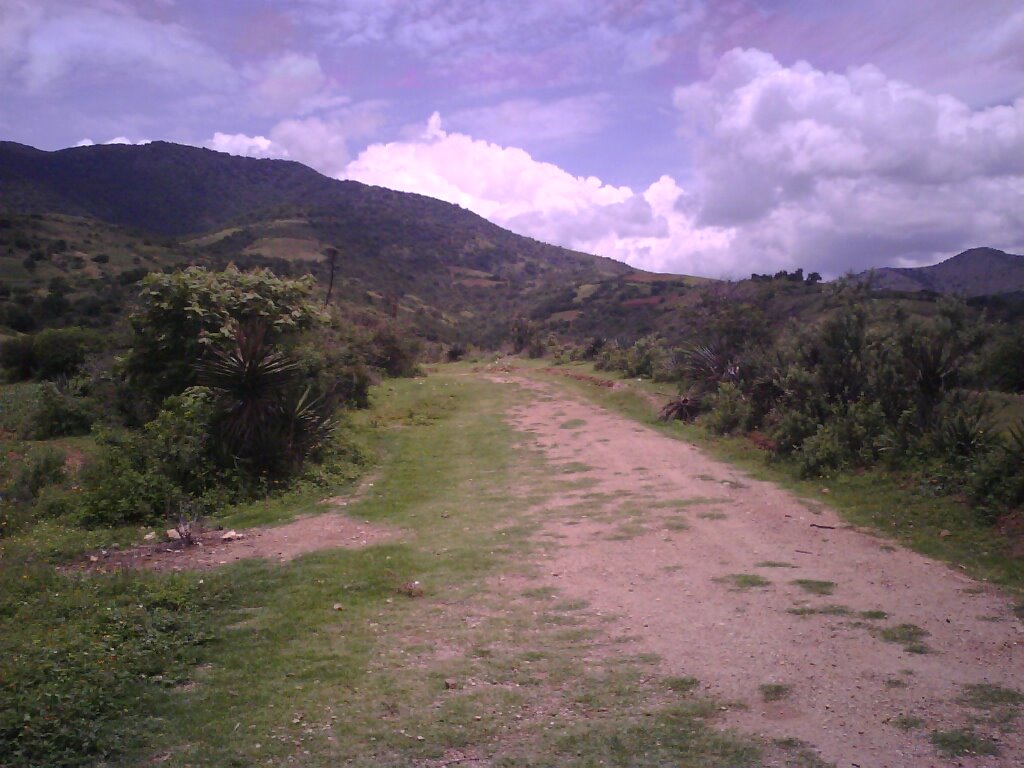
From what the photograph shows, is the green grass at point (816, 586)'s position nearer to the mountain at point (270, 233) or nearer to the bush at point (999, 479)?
the bush at point (999, 479)

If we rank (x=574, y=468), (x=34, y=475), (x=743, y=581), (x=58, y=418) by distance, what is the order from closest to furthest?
(x=743, y=581), (x=34, y=475), (x=574, y=468), (x=58, y=418)

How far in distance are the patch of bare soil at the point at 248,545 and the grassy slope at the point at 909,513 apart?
21.7ft

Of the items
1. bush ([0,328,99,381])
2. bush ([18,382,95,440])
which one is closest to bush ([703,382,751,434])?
bush ([18,382,95,440])

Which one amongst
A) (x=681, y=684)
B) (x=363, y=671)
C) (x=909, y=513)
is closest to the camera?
(x=681, y=684)

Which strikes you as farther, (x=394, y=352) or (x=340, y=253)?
(x=340, y=253)

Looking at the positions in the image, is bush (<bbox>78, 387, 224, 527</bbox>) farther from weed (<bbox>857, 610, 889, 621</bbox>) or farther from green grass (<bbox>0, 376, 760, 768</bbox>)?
weed (<bbox>857, 610, 889, 621</bbox>)

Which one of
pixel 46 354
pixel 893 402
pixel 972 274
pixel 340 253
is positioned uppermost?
pixel 340 253

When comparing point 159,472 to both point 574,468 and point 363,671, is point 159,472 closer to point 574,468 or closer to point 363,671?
point 574,468

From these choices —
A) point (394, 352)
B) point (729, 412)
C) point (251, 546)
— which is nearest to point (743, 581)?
point (251, 546)

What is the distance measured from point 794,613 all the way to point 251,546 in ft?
22.1

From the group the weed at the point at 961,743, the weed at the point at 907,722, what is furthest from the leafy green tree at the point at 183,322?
the weed at the point at 961,743

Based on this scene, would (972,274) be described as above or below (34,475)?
above

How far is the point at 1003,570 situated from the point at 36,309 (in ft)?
171

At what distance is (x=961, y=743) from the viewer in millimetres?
4500
